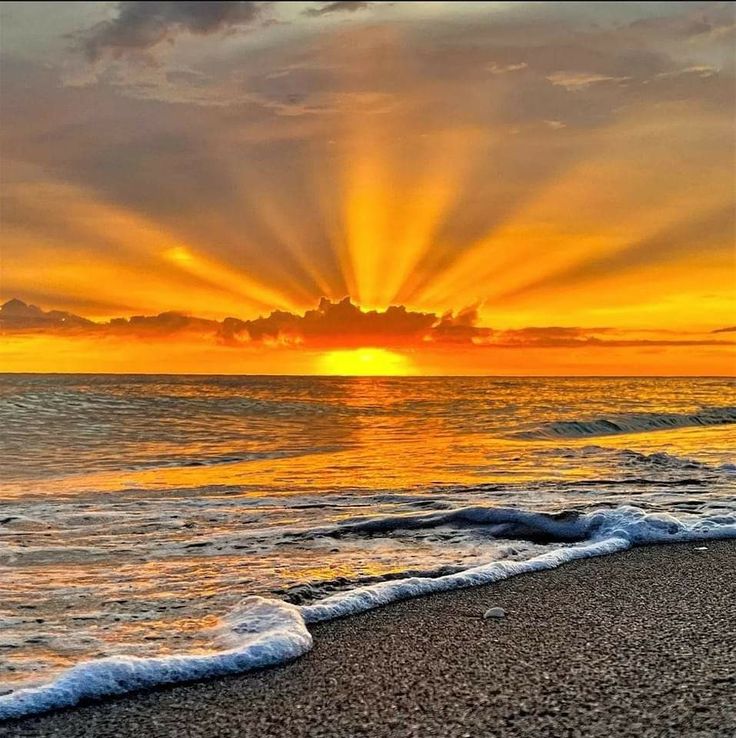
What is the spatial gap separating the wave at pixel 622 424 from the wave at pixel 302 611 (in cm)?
1485

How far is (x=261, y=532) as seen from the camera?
8258 millimetres

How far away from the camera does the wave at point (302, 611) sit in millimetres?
4039

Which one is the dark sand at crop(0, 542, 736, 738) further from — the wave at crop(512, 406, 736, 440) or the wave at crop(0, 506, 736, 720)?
the wave at crop(512, 406, 736, 440)

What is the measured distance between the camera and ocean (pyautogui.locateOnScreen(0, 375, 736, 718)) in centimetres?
475

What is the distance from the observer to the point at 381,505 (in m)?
9.91

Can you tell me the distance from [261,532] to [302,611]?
3.08 m

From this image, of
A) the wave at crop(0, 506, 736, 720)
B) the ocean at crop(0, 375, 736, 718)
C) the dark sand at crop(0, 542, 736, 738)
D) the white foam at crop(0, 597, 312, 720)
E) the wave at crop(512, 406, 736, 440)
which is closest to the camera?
the dark sand at crop(0, 542, 736, 738)

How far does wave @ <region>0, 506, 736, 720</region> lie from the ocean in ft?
0.05

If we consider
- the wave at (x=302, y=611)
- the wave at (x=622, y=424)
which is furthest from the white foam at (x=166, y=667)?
the wave at (x=622, y=424)

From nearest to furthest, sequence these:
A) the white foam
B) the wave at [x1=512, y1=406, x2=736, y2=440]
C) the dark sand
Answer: the dark sand
the white foam
the wave at [x1=512, y1=406, x2=736, y2=440]

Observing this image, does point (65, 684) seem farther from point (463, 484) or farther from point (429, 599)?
point (463, 484)

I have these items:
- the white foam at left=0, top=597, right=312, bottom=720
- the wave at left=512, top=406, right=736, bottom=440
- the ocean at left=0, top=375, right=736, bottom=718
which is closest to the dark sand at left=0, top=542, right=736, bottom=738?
the white foam at left=0, top=597, right=312, bottom=720

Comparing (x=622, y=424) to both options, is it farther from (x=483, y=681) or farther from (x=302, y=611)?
(x=483, y=681)

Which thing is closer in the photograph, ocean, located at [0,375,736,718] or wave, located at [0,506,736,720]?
wave, located at [0,506,736,720]
